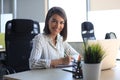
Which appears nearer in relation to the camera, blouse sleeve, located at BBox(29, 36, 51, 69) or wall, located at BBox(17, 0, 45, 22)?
blouse sleeve, located at BBox(29, 36, 51, 69)

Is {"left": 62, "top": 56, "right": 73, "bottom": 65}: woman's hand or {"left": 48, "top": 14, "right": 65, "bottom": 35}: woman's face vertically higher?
{"left": 48, "top": 14, "right": 65, "bottom": 35}: woman's face

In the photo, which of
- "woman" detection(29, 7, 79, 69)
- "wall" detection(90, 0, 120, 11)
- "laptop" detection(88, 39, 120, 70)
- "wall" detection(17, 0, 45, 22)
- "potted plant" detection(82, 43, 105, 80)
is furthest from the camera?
"wall" detection(17, 0, 45, 22)

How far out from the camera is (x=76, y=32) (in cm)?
527

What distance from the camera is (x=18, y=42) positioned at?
105 inches

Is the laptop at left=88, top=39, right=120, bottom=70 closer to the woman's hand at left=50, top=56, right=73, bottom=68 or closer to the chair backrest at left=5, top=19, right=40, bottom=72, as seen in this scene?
the woman's hand at left=50, top=56, right=73, bottom=68

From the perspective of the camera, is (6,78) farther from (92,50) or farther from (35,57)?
(92,50)

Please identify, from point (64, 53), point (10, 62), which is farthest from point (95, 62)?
point (10, 62)

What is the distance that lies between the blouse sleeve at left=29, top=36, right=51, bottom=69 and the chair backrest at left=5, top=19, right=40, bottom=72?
636 mm

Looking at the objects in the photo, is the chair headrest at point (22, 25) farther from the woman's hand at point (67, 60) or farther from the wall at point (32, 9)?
the wall at point (32, 9)

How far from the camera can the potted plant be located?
4.16ft

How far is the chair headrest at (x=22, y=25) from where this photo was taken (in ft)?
8.66

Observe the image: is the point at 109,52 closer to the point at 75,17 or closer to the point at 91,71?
the point at 91,71

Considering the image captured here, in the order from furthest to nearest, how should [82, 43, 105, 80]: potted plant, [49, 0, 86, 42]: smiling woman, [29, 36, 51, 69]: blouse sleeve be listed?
[49, 0, 86, 42]: smiling woman
[29, 36, 51, 69]: blouse sleeve
[82, 43, 105, 80]: potted plant

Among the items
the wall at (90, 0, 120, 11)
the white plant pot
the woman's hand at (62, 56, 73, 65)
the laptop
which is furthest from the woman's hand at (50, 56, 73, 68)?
the wall at (90, 0, 120, 11)
